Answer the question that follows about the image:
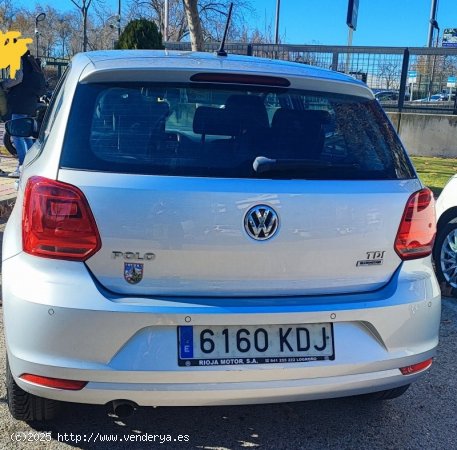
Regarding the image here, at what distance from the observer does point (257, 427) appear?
9.33 ft

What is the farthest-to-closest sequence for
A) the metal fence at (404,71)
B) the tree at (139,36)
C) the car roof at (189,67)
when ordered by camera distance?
the metal fence at (404,71)
the tree at (139,36)
the car roof at (189,67)

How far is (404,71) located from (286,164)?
513 inches

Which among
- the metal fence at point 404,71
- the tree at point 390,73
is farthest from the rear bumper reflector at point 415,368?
the tree at point 390,73

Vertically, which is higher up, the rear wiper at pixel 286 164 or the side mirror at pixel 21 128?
the rear wiper at pixel 286 164

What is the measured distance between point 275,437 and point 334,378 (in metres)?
0.60

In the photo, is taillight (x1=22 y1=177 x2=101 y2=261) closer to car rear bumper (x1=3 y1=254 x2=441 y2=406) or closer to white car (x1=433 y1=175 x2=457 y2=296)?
car rear bumper (x1=3 y1=254 x2=441 y2=406)

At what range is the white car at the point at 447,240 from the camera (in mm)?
4910

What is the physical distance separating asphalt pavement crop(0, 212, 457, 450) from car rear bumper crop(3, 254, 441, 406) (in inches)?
18.4

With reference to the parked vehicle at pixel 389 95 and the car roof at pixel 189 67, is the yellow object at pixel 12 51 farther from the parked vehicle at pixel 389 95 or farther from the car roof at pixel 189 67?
the parked vehicle at pixel 389 95

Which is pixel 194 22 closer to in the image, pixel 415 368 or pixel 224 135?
pixel 224 135

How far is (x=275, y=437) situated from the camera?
277cm

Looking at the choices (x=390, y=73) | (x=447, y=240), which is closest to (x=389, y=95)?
(x=390, y=73)

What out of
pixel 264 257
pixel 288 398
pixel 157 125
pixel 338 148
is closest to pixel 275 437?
pixel 288 398

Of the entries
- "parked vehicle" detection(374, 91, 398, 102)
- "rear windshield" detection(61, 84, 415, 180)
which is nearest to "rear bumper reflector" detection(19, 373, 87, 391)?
"rear windshield" detection(61, 84, 415, 180)
